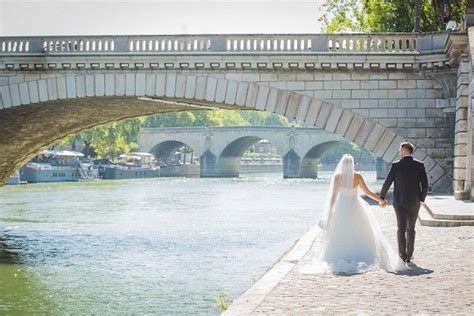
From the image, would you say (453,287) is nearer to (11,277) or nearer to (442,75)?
(11,277)

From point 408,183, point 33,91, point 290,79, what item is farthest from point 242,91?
point 408,183

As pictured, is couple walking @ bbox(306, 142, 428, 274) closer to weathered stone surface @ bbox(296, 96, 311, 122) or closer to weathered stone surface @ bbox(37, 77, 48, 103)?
weathered stone surface @ bbox(296, 96, 311, 122)

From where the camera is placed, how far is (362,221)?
42.1 ft

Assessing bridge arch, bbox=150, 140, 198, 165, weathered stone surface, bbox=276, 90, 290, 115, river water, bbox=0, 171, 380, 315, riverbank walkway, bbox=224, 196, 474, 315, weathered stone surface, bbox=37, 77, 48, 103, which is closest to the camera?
riverbank walkway, bbox=224, 196, 474, 315

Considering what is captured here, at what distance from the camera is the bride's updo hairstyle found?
12938 mm

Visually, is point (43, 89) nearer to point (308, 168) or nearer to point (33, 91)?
point (33, 91)

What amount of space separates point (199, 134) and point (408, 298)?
8271 centimetres

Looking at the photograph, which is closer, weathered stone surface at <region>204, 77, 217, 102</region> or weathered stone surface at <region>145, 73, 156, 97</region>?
weathered stone surface at <region>204, 77, 217, 102</region>

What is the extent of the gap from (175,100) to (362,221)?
20781 mm

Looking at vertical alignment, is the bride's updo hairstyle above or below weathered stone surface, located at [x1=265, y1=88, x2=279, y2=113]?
below

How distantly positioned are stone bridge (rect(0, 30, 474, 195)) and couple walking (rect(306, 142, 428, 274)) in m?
13.3

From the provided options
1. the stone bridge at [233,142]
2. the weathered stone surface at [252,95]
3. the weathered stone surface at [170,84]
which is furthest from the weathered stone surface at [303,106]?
the stone bridge at [233,142]

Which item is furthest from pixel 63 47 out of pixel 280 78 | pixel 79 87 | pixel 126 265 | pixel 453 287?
pixel 453 287

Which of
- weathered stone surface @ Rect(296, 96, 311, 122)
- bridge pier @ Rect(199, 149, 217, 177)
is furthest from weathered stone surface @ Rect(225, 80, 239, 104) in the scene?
bridge pier @ Rect(199, 149, 217, 177)
